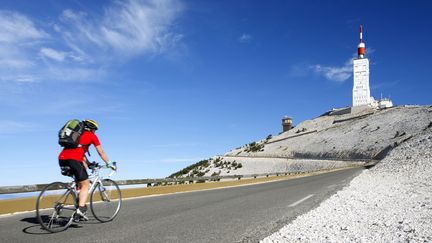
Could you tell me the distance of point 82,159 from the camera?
740 centimetres

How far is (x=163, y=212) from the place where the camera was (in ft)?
31.8

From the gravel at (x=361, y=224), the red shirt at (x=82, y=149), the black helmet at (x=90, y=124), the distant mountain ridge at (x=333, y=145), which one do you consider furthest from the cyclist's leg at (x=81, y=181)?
the distant mountain ridge at (x=333, y=145)

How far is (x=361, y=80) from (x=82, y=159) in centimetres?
15138

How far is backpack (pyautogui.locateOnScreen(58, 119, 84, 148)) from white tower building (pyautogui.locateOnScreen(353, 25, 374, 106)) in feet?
470

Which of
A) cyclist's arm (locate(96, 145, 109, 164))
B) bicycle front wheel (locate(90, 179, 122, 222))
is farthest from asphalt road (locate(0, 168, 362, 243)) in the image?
cyclist's arm (locate(96, 145, 109, 164))

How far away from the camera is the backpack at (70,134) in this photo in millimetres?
7062

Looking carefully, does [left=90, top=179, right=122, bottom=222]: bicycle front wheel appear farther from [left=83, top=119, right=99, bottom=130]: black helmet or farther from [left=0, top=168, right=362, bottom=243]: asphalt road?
[left=83, top=119, right=99, bottom=130]: black helmet

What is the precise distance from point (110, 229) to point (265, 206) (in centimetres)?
519

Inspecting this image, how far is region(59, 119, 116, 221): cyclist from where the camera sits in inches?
286

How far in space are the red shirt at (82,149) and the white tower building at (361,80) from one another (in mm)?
142979

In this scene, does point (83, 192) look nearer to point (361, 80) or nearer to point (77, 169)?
point (77, 169)

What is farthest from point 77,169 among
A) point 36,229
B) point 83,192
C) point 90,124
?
point 36,229

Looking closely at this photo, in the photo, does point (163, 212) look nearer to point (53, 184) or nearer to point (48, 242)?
point (53, 184)

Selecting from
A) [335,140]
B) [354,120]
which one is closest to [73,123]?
[335,140]
